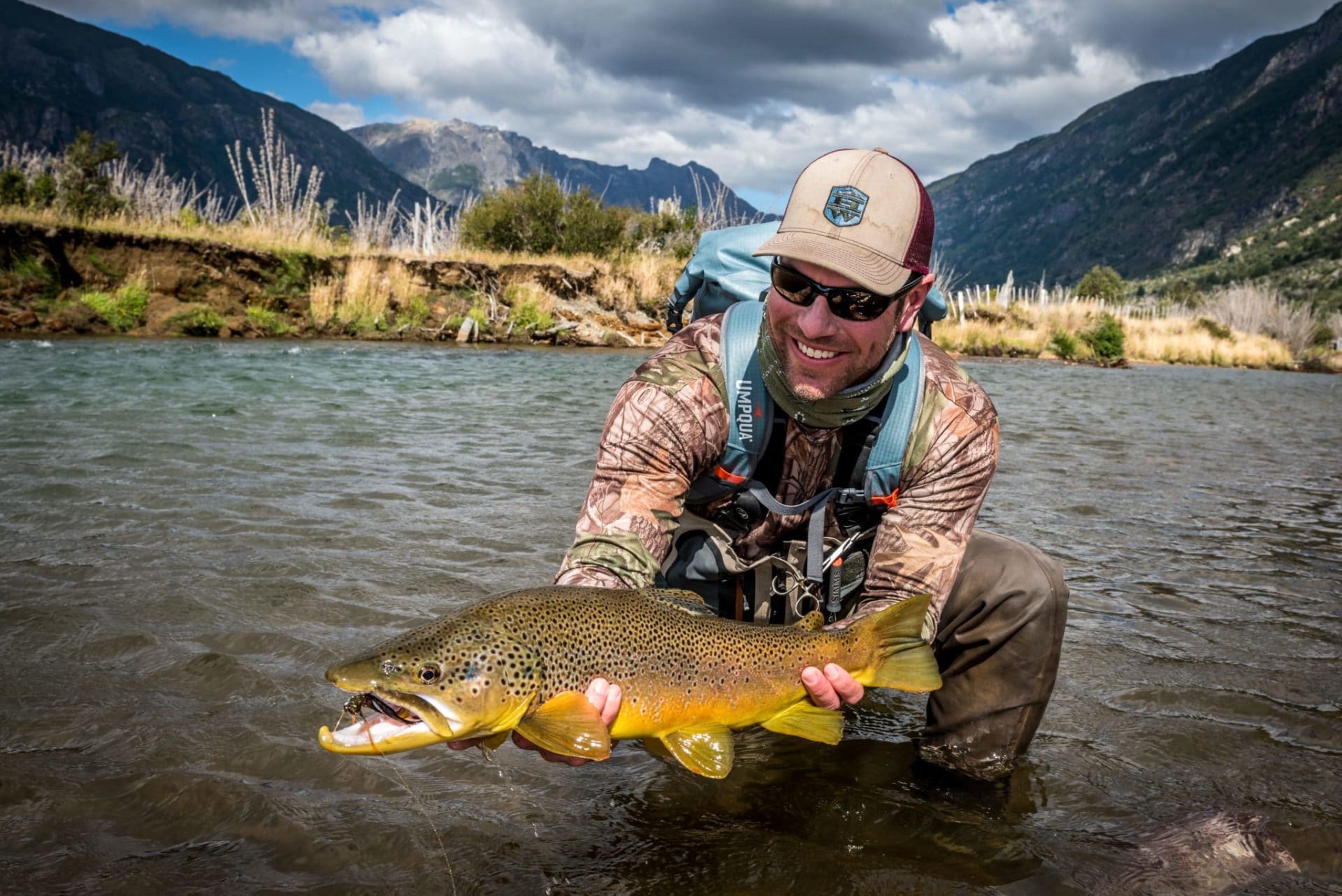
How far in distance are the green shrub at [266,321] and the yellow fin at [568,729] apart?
24.5m

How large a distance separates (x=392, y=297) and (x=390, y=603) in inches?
960

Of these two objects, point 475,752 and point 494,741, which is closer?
point 494,741

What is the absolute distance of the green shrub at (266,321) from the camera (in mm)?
24000

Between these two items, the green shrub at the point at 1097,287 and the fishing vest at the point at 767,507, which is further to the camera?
the green shrub at the point at 1097,287

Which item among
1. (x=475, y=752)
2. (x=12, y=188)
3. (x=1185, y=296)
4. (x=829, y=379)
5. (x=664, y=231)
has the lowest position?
(x=475, y=752)

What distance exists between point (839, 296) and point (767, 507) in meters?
0.88

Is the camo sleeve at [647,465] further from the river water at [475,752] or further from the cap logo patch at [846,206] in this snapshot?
the river water at [475,752]

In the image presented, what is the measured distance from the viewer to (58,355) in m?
15.8

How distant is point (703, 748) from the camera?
260cm

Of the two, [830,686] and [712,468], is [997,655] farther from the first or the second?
[712,468]

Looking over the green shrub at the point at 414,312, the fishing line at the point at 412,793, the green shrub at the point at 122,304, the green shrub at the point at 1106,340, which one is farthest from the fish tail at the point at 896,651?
the green shrub at the point at 1106,340

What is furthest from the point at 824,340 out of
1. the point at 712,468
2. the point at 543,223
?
the point at 543,223

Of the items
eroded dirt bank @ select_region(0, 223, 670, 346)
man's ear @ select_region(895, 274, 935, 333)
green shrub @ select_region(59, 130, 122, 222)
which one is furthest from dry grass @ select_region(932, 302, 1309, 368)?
man's ear @ select_region(895, 274, 935, 333)

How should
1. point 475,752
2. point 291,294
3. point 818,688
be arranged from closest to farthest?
1. point 818,688
2. point 475,752
3. point 291,294
